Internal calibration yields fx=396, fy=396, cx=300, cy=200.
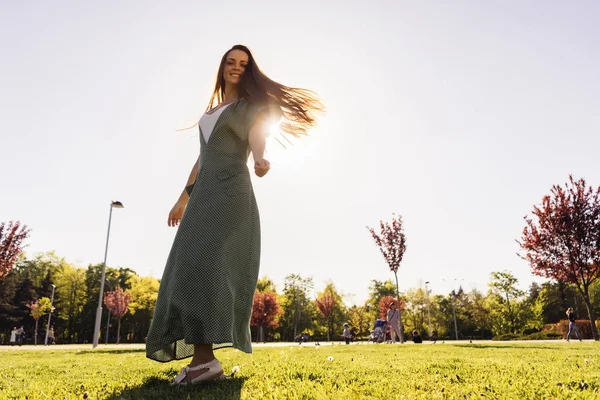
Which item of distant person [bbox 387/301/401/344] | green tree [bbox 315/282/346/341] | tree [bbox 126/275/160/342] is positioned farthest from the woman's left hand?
tree [bbox 126/275/160/342]

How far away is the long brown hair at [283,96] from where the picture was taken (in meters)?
3.60

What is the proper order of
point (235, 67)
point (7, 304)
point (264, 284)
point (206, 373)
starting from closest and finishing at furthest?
1. point (206, 373)
2. point (235, 67)
3. point (7, 304)
4. point (264, 284)

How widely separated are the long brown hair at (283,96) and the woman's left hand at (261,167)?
79cm

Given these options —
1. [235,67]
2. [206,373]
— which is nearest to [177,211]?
[235,67]

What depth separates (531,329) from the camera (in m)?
46.7

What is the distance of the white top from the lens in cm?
334

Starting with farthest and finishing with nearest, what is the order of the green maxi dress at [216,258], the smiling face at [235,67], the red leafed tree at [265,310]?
the red leafed tree at [265,310]
the smiling face at [235,67]
the green maxi dress at [216,258]

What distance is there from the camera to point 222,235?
2.90m

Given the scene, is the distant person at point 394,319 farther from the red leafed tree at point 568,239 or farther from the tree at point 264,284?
the tree at point 264,284

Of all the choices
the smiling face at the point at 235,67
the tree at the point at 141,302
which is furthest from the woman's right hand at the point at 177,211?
the tree at the point at 141,302

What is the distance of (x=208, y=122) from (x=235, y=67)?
0.67 metres

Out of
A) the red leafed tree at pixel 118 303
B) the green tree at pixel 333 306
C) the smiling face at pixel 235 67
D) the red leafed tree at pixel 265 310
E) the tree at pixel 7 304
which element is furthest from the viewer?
the green tree at pixel 333 306

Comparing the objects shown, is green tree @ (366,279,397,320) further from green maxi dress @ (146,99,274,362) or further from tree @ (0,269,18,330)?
green maxi dress @ (146,99,274,362)

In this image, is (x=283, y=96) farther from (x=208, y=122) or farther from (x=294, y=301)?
(x=294, y=301)
